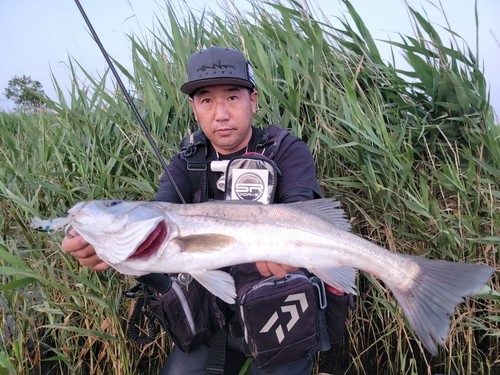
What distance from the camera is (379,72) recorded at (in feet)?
10.8

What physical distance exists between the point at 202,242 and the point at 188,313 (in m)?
0.55

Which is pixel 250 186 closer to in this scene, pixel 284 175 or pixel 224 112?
pixel 284 175

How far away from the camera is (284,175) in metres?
2.31

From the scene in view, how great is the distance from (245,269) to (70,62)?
263 cm

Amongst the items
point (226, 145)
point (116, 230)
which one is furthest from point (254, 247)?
point (226, 145)

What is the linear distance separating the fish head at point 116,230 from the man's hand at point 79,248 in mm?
85

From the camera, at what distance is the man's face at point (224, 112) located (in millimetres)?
2369

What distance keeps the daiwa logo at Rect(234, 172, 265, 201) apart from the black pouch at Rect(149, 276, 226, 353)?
1.88 feet

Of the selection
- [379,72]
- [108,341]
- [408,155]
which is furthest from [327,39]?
[108,341]

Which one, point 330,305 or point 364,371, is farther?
point 364,371

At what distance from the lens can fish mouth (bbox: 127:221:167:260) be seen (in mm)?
1748

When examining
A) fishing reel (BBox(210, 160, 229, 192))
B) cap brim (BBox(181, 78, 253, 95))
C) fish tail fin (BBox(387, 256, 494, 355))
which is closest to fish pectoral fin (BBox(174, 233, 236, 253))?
fishing reel (BBox(210, 160, 229, 192))

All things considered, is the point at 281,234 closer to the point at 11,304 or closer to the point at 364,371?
the point at 364,371

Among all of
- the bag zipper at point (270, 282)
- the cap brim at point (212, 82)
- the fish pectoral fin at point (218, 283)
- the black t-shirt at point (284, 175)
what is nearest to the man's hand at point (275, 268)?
the bag zipper at point (270, 282)
